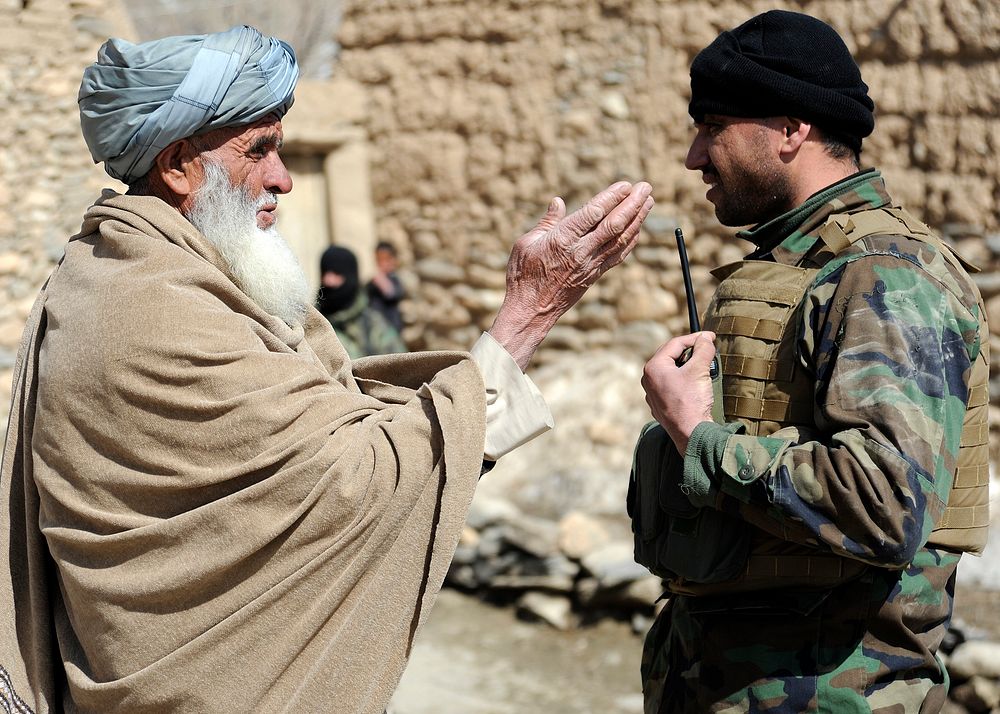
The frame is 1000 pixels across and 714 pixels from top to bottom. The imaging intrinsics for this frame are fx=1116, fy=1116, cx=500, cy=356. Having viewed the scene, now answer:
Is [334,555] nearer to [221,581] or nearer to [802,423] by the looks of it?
[221,581]

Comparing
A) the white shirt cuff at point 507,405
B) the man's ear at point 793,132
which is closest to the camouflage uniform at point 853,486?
the man's ear at point 793,132

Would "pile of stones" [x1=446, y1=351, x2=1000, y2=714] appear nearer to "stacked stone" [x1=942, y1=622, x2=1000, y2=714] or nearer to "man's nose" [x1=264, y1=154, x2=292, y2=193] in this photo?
"stacked stone" [x1=942, y1=622, x2=1000, y2=714]

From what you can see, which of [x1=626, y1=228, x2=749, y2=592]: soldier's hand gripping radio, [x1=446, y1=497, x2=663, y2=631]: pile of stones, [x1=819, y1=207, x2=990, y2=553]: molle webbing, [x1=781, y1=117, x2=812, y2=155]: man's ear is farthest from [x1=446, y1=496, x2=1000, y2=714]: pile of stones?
[x1=781, y1=117, x2=812, y2=155]: man's ear

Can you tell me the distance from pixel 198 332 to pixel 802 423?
112cm

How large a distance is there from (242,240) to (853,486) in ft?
4.13

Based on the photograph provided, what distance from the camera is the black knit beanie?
7.11ft

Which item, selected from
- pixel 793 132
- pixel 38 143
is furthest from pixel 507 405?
pixel 38 143

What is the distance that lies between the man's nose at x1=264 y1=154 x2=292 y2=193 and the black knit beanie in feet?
2.94

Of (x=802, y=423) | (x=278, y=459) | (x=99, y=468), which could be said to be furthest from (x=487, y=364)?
(x=99, y=468)

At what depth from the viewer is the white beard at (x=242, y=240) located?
7.36ft

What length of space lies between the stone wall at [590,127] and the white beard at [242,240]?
4925 mm

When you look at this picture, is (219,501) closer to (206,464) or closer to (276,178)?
(206,464)

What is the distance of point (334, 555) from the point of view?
200 centimetres

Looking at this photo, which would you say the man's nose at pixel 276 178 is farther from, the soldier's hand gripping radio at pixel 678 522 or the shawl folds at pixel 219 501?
the soldier's hand gripping radio at pixel 678 522
